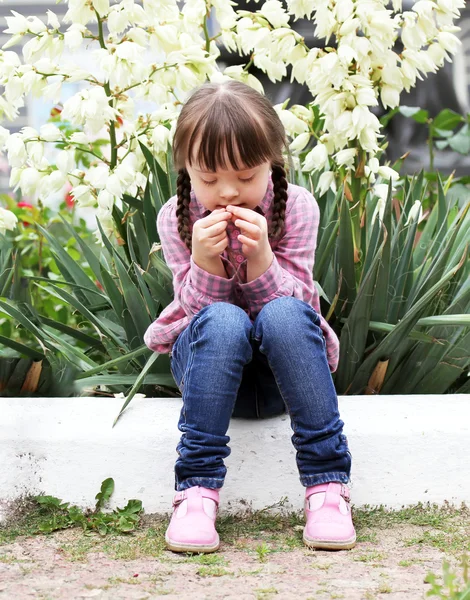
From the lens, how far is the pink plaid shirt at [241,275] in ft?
7.00

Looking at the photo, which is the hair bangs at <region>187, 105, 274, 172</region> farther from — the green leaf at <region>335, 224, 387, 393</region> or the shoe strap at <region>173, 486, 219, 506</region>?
the shoe strap at <region>173, 486, 219, 506</region>

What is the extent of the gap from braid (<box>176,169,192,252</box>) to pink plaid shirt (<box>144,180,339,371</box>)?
0.04 m

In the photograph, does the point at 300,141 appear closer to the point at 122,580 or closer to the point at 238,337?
the point at 238,337

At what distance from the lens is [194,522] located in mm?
1967

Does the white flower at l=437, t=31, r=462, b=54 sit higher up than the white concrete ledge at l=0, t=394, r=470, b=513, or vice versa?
the white flower at l=437, t=31, r=462, b=54

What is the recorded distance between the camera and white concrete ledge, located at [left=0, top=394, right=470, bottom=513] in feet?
7.31

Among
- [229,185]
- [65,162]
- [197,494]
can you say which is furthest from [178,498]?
[65,162]

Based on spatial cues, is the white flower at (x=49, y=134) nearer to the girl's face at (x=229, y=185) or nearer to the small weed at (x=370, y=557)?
the girl's face at (x=229, y=185)

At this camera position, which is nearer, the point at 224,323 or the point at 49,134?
the point at 224,323

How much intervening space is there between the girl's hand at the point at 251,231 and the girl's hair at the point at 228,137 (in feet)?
0.35

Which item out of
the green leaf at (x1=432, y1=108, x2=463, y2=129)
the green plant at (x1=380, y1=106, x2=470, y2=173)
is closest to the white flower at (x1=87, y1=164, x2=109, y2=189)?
the green plant at (x1=380, y1=106, x2=470, y2=173)

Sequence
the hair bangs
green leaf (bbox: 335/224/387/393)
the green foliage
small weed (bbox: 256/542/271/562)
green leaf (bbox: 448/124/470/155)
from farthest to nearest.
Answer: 1. green leaf (bbox: 448/124/470/155)
2. green leaf (bbox: 335/224/387/393)
3. the green foliage
4. the hair bangs
5. small weed (bbox: 256/542/271/562)

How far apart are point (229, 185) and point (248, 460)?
0.72 meters

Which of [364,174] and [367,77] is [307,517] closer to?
[364,174]
